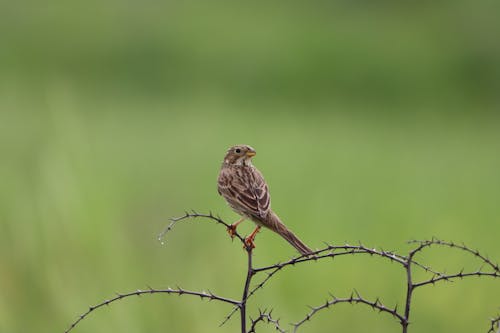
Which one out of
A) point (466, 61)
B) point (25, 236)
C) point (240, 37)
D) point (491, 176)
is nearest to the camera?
point (25, 236)

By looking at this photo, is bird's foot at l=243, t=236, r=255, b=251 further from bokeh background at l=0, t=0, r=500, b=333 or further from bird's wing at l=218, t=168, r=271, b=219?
bokeh background at l=0, t=0, r=500, b=333

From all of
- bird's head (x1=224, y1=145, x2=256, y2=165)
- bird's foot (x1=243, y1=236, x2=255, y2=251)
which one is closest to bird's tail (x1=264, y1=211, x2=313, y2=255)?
bird's foot (x1=243, y1=236, x2=255, y2=251)

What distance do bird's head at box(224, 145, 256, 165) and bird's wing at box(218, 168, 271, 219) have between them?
0.20 ft

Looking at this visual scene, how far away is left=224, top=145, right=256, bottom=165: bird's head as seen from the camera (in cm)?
577

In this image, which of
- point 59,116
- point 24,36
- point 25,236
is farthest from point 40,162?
point 24,36

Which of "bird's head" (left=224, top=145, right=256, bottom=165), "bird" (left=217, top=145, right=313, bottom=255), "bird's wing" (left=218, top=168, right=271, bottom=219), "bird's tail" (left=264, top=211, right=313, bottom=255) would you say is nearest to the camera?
"bird's tail" (left=264, top=211, right=313, bottom=255)

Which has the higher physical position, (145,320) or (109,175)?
(109,175)

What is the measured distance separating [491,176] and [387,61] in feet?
14.0

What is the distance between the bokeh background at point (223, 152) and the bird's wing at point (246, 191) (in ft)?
6.98

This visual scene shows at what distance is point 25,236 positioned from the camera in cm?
867

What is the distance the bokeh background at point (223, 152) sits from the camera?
27.5 ft

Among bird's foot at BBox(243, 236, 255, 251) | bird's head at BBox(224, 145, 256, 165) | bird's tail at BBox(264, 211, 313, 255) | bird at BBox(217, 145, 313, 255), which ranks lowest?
bird's foot at BBox(243, 236, 255, 251)

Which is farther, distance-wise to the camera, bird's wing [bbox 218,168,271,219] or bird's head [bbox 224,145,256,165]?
bird's head [bbox 224,145,256,165]

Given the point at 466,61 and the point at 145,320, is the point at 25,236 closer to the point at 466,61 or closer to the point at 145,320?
the point at 145,320
